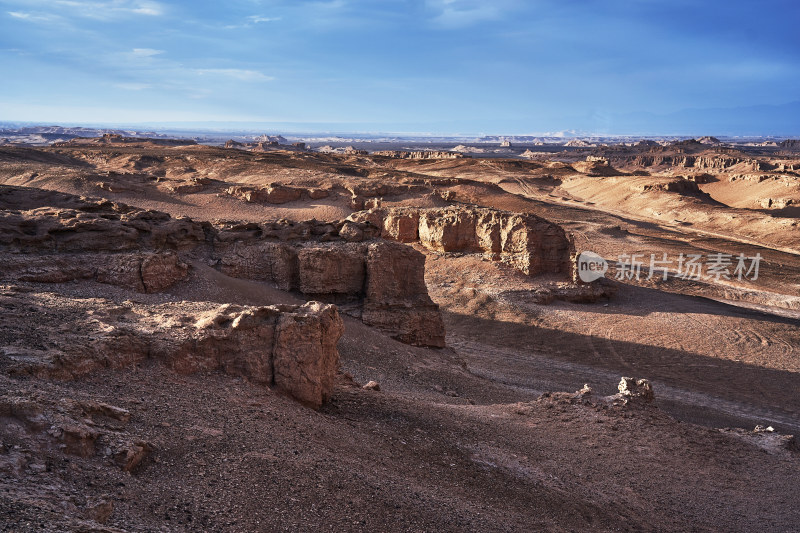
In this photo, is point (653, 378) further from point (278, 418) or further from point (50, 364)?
point (50, 364)

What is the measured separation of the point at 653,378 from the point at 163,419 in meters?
14.7

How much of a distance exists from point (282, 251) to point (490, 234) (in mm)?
11463

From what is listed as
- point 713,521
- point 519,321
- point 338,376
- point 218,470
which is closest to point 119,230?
point 338,376

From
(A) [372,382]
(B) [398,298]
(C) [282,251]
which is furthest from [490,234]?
(A) [372,382]

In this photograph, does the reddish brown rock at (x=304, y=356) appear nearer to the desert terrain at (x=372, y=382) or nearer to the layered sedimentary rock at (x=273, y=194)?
the desert terrain at (x=372, y=382)

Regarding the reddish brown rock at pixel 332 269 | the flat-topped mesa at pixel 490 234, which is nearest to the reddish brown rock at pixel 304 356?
the reddish brown rock at pixel 332 269

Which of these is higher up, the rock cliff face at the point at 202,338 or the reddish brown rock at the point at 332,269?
the rock cliff face at the point at 202,338

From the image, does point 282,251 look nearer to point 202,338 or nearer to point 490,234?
point 202,338

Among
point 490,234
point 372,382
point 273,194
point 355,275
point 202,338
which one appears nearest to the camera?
point 202,338

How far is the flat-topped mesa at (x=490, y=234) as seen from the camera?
23469 mm

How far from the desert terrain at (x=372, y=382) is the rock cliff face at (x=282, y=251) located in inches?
2.1

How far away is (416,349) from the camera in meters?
14.1

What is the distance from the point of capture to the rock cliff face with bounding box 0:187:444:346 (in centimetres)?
1231

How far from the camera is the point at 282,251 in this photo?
14836 mm
